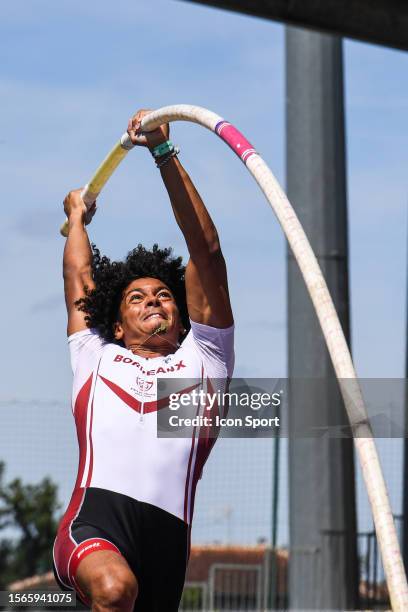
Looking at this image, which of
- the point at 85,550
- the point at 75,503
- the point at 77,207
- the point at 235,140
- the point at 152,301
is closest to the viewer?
the point at 85,550

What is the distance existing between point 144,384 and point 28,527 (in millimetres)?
8434

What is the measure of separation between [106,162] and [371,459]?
2.64 meters

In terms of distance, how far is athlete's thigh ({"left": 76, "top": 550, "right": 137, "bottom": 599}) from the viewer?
5328 mm

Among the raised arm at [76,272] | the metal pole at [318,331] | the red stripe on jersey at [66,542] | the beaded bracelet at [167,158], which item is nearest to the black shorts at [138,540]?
the red stripe on jersey at [66,542]

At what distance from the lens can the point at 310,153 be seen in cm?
1033

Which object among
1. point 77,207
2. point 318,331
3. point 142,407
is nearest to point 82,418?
point 142,407

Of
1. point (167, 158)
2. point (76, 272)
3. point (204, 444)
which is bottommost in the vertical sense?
point (204, 444)

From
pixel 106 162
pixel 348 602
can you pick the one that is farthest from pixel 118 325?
pixel 348 602

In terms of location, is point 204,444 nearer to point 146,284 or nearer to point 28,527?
point 146,284

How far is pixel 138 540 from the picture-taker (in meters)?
5.66

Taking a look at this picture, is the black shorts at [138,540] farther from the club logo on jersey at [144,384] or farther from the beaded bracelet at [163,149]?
the beaded bracelet at [163,149]

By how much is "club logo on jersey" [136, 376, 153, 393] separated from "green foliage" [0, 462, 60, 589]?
5041 millimetres

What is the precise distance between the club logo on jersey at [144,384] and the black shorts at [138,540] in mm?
528

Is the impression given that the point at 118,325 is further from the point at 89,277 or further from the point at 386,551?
the point at 386,551
